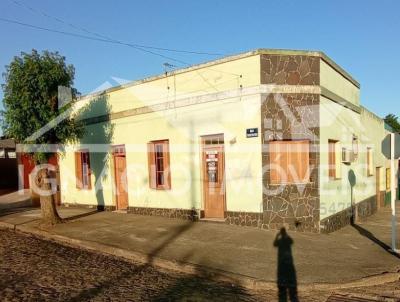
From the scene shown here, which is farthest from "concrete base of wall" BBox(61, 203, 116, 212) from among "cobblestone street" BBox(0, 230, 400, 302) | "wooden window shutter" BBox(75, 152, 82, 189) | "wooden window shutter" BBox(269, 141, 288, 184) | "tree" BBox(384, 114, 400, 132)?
"tree" BBox(384, 114, 400, 132)

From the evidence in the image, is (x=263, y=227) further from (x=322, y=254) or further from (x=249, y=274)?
(x=249, y=274)

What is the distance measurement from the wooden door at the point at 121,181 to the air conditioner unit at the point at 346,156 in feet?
24.2

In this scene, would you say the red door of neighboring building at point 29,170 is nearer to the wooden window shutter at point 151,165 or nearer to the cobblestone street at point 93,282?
the wooden window shutter at point 151,165

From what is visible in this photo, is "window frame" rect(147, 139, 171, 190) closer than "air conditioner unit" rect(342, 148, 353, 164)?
No

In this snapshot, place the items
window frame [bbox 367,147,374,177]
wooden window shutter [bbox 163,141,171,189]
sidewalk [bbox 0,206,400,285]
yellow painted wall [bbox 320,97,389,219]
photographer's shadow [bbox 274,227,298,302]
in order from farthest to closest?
window frame [bbox 367,147,374,177], wooden window shutter [bbox 163,141,171,189], yellow painted wall [bbox 320,97,389,219], sidewalk [bbox 0,206,400,285], photographer's shadow [bbox 274,227,298,302]

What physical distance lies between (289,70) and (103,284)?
22.3 feet

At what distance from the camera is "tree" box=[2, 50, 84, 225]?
9.48 meters

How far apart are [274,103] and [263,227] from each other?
3.25 m

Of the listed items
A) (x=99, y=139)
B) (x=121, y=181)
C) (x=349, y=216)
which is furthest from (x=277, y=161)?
(x=99, y=139)

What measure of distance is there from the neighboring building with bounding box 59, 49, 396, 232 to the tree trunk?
9.07ft

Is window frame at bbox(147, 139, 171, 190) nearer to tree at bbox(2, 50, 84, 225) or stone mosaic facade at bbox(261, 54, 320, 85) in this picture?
tree at bbox(2, 50, 84, 225)

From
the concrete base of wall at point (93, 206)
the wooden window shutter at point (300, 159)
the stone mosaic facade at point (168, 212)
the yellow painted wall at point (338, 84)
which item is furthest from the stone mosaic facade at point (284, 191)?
the concrete base of wall at point (93, 206)

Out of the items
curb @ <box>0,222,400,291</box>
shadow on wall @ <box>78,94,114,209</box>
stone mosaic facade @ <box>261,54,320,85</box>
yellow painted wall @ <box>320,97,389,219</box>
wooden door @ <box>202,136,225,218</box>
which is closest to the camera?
curb @ <box>0,222,400,291</box>

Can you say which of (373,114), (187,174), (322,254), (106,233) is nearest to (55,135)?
(106,233)
